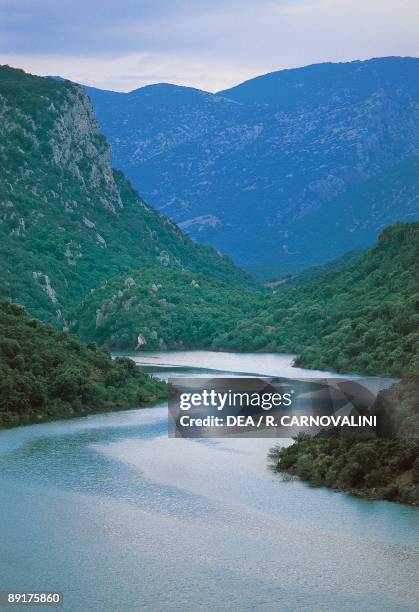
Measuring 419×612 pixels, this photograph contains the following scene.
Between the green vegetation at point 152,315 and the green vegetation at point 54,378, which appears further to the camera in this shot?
the green vegetation at point 152,315

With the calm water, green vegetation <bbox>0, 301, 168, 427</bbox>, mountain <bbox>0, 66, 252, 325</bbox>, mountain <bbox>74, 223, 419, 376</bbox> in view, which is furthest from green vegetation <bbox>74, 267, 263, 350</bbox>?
the calm water

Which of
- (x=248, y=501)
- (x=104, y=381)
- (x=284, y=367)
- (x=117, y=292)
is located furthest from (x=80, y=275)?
(x=248, y=501)

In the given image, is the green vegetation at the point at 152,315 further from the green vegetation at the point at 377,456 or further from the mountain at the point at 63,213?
the green vegetation at the point at 377,456

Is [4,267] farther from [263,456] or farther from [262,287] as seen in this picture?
[263,456]

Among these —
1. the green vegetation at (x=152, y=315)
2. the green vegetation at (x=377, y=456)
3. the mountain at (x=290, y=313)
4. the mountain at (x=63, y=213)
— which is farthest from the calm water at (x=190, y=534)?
the mountain at (x=63, y=213)

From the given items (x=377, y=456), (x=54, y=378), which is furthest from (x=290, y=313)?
(x=377, y=456)

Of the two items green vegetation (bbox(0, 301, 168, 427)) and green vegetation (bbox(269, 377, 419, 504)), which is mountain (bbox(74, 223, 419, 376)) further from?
green vegetation (bbox(269, 377, 419, 504))
